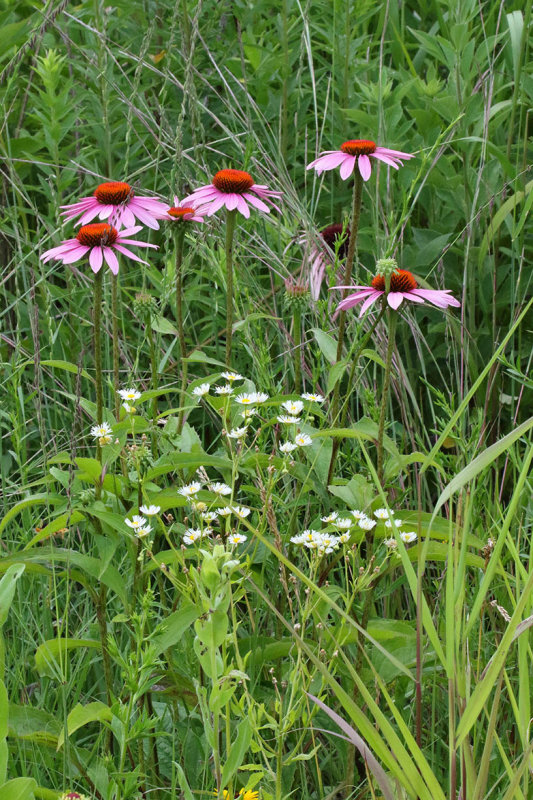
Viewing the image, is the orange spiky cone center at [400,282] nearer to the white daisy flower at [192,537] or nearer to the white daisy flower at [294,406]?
the white daisy flower at [294,406]

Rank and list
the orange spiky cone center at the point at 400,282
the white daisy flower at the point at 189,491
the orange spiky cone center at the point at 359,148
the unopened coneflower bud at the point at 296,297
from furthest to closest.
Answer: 1. the unopened coneflower bud at the point at 296,297
2. the orange spiky cone center at the point at 359,148
3. the orange spiky cone center at the point at 400,282
4. the white daisy flower at the point at 189,491

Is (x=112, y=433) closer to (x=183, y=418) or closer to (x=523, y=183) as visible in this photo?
(x=183, y=418)

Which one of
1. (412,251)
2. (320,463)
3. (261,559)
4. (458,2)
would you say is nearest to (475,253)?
(412,251)

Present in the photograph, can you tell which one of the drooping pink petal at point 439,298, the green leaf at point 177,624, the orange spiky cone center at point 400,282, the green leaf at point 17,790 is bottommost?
the green leaf at point 177,624

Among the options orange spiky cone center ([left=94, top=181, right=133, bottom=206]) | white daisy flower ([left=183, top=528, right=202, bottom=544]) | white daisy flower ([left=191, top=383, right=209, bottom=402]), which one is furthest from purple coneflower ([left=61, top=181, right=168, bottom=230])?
white daisy flower ([left=183, top=528, right=202, bottom=544])

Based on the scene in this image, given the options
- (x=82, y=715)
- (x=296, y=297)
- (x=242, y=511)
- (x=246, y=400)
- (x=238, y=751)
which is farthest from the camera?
(x=296, y=297)

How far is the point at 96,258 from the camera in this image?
127 centimetres

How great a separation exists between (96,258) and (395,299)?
1.36 feet

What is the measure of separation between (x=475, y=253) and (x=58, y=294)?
0.97 meters

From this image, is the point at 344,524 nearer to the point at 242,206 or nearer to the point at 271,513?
the point at 271,513

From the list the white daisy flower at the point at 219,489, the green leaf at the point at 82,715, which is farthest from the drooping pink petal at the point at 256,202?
the green leaf at the point at 82,715

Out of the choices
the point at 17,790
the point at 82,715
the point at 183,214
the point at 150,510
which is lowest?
the point at 82,715

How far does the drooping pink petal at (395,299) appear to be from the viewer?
4.14 ft

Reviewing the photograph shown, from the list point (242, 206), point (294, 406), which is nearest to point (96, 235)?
point (242, 206)
